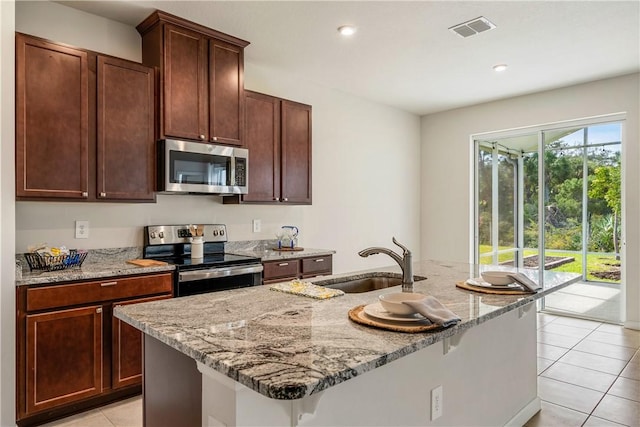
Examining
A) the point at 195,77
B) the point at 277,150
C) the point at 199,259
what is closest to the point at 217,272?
the point at 199,259

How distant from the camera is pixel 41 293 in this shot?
2.32 metres

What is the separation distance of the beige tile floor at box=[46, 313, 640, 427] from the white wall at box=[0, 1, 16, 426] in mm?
418

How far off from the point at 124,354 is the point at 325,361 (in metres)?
2.13

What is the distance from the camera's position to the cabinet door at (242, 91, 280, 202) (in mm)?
3664

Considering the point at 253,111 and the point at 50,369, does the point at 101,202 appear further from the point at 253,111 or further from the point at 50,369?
the point at 253,111

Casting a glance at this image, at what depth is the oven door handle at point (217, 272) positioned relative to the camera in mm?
2879

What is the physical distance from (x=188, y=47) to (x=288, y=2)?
86 cm

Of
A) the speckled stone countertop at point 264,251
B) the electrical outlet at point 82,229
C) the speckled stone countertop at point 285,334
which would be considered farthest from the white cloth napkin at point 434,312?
the electrical outlet at point 82,229

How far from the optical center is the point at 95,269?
265cm

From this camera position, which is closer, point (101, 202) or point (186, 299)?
point (186, 299)

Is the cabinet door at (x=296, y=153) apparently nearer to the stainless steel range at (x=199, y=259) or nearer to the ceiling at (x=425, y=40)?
the ceiling at (x=425, y=40)

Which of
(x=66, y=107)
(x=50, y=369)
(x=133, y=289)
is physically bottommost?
(x=50, y=369)

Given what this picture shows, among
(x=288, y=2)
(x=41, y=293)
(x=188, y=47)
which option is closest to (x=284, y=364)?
(x=41, y=293)

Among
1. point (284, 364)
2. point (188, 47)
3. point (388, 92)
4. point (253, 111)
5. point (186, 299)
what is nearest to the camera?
point (284, 364)
